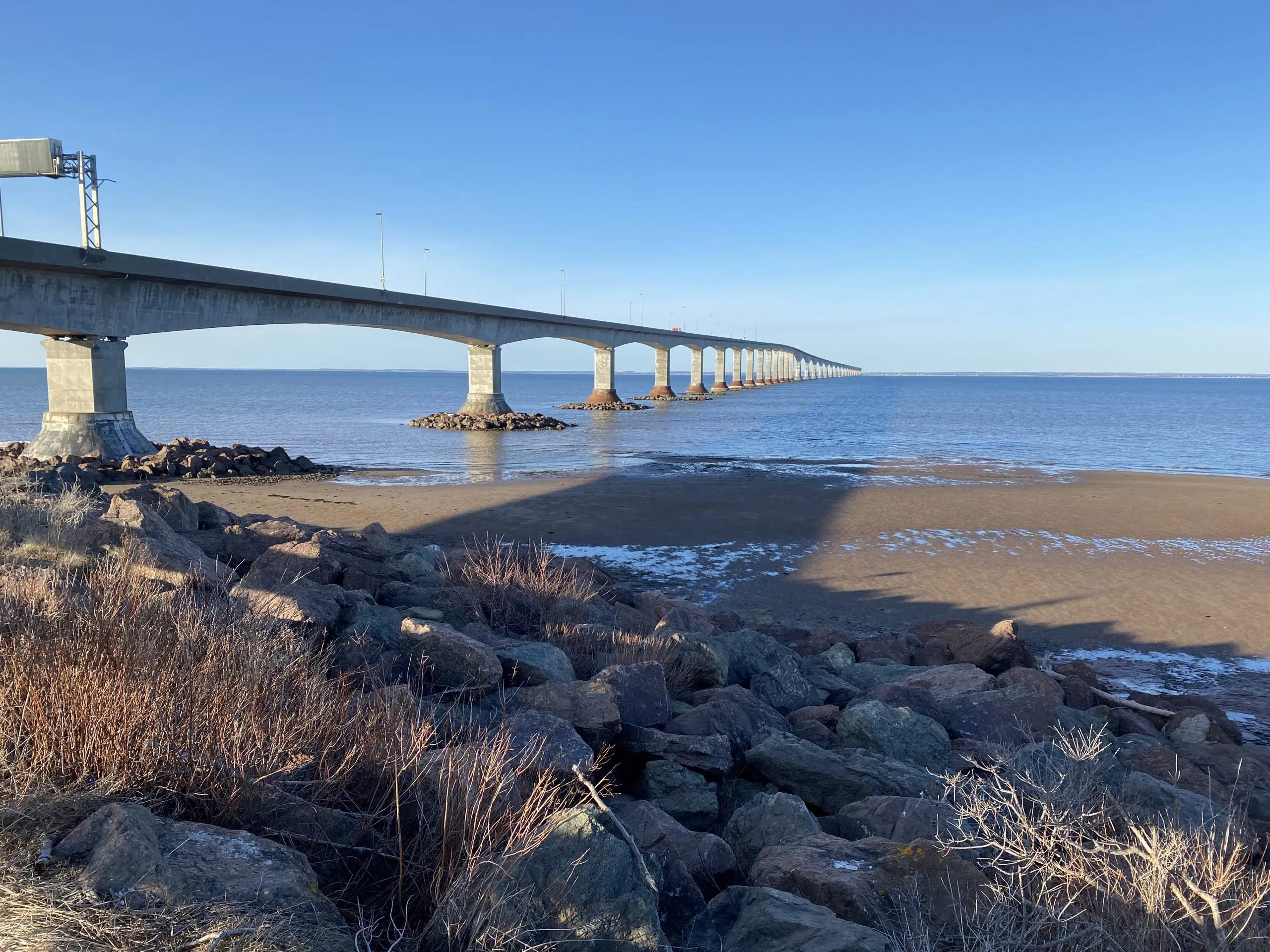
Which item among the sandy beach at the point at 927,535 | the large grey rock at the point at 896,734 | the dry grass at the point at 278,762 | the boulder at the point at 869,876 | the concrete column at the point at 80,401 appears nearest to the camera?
the dry grass at the point at 278,762

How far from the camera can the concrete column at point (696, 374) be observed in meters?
107

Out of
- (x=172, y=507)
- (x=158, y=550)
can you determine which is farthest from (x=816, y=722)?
(x=172, y=507)

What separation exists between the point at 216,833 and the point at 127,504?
6.04 metres

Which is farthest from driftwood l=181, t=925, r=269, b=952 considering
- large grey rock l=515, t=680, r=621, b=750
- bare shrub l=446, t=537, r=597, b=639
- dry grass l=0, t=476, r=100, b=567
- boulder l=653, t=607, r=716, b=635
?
dry grass l=0, t=476, r=100, b=567

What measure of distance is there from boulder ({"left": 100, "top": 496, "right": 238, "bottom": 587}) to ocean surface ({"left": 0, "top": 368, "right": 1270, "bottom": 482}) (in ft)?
57.1

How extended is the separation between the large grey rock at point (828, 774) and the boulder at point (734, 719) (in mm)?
267

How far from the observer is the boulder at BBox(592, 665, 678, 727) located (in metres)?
4.88

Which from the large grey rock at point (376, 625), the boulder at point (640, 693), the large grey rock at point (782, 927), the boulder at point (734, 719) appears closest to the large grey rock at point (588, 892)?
the large grey rock at point (782, 927)

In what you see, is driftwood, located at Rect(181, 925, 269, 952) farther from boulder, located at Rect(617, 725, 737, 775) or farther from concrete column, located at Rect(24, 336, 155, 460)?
concrete column, located at Rect(24, 336, 155, 460)

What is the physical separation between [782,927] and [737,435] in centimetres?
4399

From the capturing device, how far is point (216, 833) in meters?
2.69

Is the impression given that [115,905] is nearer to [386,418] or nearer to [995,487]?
[995,487]

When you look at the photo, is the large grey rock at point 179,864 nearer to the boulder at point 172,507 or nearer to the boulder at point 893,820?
the boulder at point 893,820

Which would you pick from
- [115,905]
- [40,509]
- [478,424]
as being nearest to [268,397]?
[478,424]
